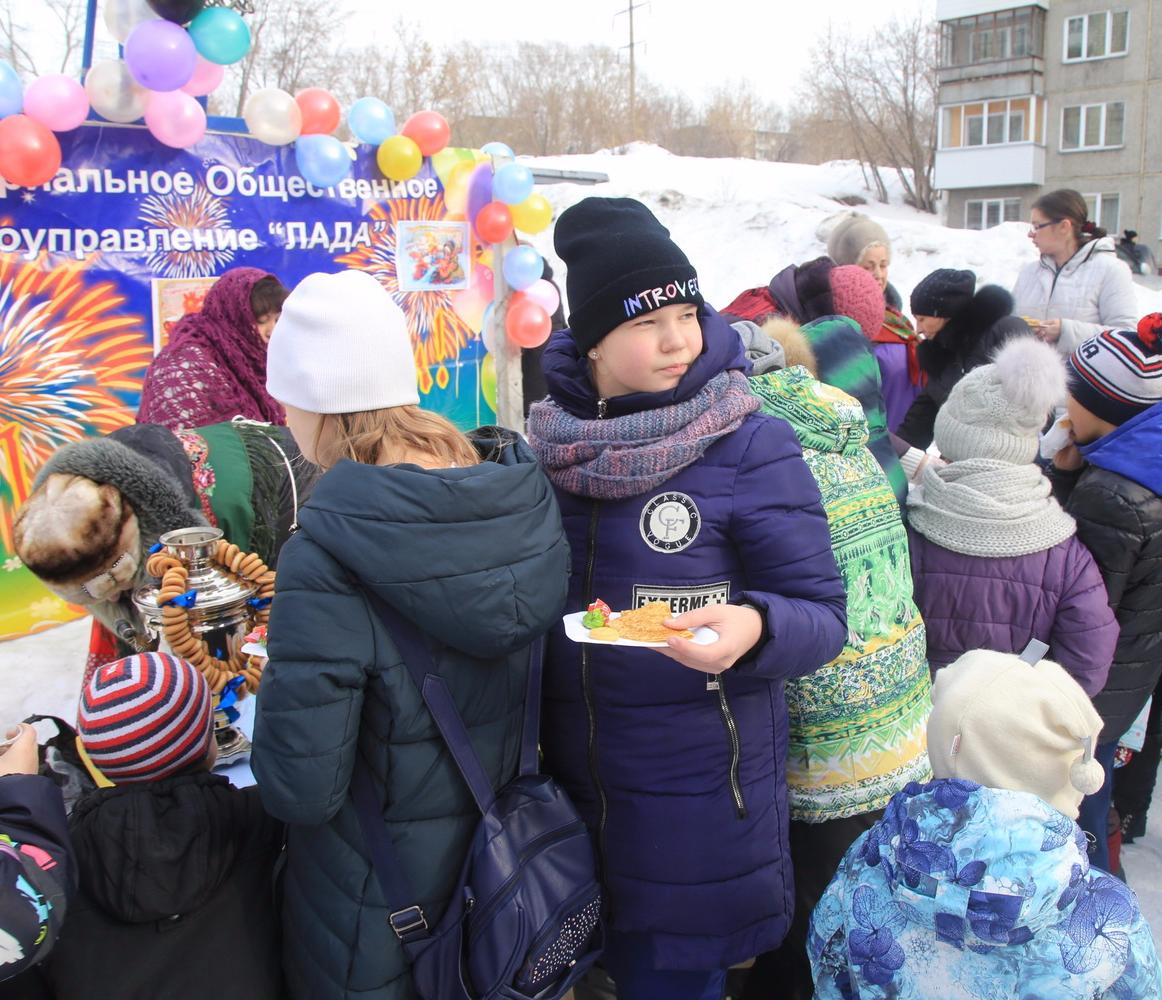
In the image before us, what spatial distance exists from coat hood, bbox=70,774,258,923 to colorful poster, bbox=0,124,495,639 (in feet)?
14.6

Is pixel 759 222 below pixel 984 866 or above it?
above

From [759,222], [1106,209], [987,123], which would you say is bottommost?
[759,222]

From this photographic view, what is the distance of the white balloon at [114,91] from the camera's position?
195 inches

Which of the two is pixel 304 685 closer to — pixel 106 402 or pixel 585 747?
pixel 585 747

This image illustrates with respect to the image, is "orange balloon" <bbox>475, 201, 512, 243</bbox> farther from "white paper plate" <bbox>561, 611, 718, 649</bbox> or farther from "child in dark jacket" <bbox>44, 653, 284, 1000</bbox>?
"white paper plate" <bbox>561, 611, 718, 649</bbox>

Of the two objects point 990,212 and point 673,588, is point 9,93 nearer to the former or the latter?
point 673,588

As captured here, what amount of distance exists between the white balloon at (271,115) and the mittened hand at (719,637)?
546 centimetres

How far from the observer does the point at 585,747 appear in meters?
1.64

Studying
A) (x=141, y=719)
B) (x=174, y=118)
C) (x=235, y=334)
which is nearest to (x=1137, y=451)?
(x=141, y=719)

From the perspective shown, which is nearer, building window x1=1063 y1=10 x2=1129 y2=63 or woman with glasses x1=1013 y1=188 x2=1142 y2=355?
woman with glasses x1=1013 y1=188 x2=1142 y2=355

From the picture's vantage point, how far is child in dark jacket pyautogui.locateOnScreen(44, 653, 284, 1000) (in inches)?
54.2

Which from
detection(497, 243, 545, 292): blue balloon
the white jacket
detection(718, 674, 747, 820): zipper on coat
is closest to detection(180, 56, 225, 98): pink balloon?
detection(497, 243, 545, 292): blue balloon

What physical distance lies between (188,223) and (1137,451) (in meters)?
5.29

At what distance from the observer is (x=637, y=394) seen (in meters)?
1.62
